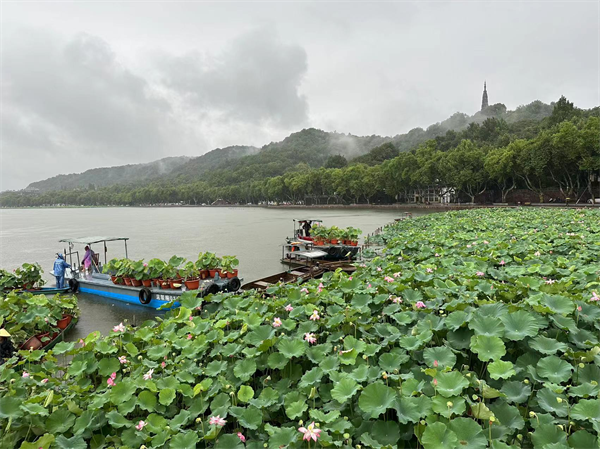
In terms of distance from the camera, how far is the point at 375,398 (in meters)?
2.57

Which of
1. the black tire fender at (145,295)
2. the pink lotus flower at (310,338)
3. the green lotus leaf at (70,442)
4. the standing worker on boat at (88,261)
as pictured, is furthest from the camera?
the standing worker on boat at (88,261)

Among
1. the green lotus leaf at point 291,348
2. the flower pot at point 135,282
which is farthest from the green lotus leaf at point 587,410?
the flower pot at point 135,282

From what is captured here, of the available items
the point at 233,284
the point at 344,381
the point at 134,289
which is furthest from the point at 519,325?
the point at 134,289

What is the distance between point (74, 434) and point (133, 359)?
1293 mm

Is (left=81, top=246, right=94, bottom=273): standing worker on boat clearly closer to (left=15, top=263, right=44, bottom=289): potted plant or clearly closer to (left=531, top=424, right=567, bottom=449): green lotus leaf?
(left=15, top=263, right=44, bottom=289): potted plant

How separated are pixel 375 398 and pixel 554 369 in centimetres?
145

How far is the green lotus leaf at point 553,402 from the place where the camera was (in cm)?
239

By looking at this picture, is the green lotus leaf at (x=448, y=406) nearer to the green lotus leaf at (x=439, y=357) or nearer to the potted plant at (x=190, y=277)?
the green lotus leaf at (x=439, y=357)

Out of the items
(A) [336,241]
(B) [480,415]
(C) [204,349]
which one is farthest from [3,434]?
(A) [336,241]

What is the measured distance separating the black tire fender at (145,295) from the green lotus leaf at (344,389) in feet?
39.5

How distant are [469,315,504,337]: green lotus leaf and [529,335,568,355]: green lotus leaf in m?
0.26

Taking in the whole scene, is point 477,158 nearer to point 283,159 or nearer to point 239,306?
point 239,306

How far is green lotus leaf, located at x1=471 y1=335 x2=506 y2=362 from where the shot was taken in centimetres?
278

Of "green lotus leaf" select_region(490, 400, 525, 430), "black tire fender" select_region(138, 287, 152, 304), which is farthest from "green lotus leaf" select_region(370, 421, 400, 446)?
"black tire fender" select_region(138, 287, 152, 304)
